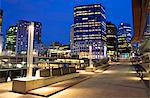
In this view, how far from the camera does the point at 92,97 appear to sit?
11680 millimetres

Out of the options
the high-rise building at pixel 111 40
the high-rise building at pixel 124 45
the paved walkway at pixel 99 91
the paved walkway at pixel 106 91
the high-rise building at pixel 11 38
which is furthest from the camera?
the high-rise building at pixel 11 38

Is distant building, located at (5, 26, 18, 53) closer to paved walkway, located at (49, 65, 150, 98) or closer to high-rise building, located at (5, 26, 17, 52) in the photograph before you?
high-rise building, located at (5, 26, 17, 52)

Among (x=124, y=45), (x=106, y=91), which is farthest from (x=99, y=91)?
(x=124, y=45)

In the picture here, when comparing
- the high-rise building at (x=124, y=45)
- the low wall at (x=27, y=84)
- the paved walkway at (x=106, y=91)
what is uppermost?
the high-rise building at (x=124, y=45)

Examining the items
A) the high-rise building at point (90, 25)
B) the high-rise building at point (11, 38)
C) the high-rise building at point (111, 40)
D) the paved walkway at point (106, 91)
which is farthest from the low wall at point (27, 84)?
the high-rise building at point (11, 38)

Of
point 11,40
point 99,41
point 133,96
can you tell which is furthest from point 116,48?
point 133,96

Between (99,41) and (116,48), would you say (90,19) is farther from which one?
(116,48)

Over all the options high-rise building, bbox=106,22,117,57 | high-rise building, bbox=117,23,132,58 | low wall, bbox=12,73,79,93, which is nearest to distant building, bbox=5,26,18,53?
high-rise building, bbox=106,22,117,57

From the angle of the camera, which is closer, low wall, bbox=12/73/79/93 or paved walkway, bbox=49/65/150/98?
paved walkway, bbox=49/65/150/98

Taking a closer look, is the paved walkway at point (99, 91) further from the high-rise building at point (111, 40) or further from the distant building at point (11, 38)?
the distant building at point (11, 38)

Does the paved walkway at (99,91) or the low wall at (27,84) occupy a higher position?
the low wall at (27,84)

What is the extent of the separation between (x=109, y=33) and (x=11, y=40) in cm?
7816

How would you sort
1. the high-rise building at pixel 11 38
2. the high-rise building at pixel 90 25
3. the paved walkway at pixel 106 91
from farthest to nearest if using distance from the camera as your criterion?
the high-rise building at pixel 11 38
the high-rise building at pixel 90 25
the paved walkway at pixel 106 91

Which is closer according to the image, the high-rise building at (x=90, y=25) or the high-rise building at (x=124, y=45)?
the high-rise building at (x=90, y=25)
